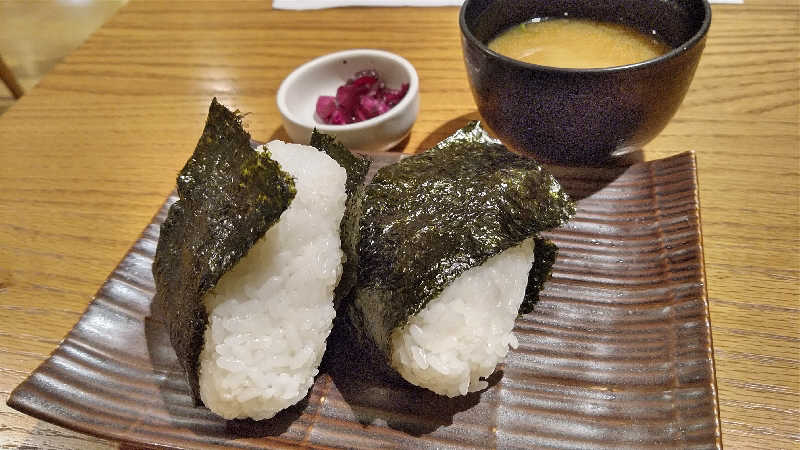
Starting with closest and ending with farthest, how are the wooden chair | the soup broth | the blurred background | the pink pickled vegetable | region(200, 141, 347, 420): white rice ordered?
1. region(200, 141, 347, 420): white rice
2. the soup broth
3. the pink pickled vegetable
4. the wooden chair
5. the blurred background

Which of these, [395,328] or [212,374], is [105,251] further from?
[395,328]

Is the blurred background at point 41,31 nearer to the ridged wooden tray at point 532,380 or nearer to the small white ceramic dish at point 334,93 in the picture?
the small white ceramic dish at point 334,93

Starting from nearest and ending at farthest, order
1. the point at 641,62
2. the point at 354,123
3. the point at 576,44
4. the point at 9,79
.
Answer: the point at 641,62
the point at 576,44
the point at 354,123
the point at 9,79

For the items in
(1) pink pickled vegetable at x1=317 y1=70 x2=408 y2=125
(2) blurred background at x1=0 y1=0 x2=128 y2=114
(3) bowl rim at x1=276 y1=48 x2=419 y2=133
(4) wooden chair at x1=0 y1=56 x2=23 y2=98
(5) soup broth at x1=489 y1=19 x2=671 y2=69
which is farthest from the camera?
(2) blurred background at x1=0 y1=0 x2=128 y2=114

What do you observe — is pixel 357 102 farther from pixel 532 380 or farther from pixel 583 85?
pixel 532 380

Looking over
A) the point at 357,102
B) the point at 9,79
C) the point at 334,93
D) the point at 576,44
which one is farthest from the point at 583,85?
the point at 9,79

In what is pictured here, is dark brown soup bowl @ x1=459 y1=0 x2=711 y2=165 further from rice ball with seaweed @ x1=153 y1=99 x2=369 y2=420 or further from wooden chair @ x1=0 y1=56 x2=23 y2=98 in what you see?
wooden chair @ x1=0 y1=56 x2=23 y2=98

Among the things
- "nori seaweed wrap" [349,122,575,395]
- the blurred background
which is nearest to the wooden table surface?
"nori seaweed wrap" [349,122,575,395]
